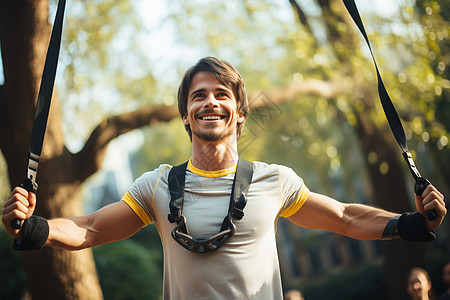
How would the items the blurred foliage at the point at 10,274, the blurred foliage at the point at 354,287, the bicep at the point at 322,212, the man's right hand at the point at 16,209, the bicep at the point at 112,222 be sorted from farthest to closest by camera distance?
the blurred foliage at the point at 354,287 → the blurred foliage at the point at 10,274 → the bicep at the point at 322,212 → the bicep at the point at 112,222 → the man's right hand at the point at 16,209

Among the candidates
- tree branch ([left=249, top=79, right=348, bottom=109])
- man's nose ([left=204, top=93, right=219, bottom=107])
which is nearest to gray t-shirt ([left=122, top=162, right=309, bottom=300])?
man's nose ([left=204, top=93, right=219, bottom=107])

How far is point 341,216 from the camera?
244 centimetres

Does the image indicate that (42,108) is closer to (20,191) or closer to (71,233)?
(20,191)

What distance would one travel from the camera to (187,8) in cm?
920

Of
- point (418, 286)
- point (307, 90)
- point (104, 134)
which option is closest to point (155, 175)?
point (104, 134)

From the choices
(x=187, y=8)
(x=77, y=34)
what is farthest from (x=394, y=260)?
(x=77, y=34)

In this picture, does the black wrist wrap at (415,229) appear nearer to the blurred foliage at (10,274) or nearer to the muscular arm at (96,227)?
the muscular arm at (96,227)

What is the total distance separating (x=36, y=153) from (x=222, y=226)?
89 cm

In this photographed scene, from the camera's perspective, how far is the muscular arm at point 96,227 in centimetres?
222

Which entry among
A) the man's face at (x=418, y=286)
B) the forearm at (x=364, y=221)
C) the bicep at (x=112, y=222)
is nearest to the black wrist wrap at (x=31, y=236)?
the bicep at (x=112, y=222)

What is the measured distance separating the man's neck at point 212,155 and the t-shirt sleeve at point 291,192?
27cm

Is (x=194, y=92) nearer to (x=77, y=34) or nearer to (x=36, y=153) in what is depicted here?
(x=36, y=153)

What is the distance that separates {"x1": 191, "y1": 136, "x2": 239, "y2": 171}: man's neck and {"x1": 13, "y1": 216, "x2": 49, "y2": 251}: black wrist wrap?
0.81 metres

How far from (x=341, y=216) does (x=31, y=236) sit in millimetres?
1480
